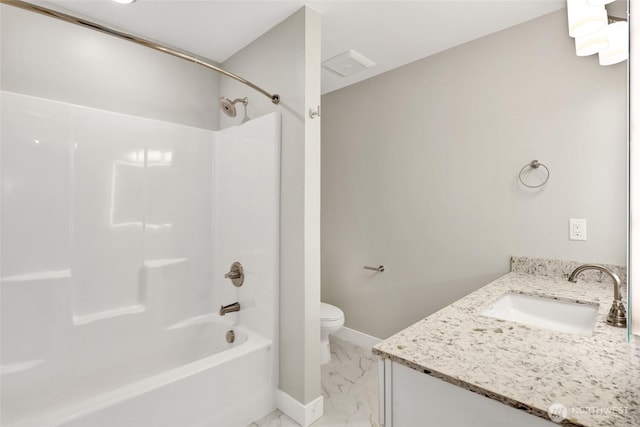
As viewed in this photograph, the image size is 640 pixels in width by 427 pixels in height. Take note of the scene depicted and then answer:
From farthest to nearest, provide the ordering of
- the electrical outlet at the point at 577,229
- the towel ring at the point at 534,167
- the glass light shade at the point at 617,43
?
the towel ring at the point at 534,167 < the electrical outlet at the point at 577,229 < the glass light shade at the point at 617,43

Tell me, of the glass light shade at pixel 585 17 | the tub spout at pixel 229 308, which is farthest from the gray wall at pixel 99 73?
the glass light shade at pixel 585 17

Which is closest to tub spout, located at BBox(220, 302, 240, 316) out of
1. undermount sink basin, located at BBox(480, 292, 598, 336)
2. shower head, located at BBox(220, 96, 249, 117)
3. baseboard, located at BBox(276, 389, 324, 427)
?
→ baseboard, located at BBox(276, 389, 324, 427)

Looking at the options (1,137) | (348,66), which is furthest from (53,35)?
(348,66)

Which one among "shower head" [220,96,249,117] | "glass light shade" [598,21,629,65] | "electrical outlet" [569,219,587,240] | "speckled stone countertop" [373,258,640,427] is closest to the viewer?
"speckled stone countertop" [373,258,640,427]

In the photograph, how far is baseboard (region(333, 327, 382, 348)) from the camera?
2750 millimetres

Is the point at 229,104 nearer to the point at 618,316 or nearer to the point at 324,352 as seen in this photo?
the point at 324,352

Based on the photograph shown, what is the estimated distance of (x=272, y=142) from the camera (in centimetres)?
194

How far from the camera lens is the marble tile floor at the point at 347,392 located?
5.94 feet

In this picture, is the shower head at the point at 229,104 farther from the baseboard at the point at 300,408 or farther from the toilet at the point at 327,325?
the baseboard at the point at 300,408

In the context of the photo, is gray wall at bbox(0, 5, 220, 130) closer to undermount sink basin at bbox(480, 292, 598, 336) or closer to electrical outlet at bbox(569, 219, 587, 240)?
undermount sink basin at bbox(480, 292, 598, 336)

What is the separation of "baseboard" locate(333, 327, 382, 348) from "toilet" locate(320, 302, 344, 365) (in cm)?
37

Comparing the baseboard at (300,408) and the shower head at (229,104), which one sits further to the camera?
the shower head at (229,104)

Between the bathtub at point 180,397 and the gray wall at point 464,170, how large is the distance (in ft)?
4.05

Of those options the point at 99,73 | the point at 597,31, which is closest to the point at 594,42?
the point at 597,31
